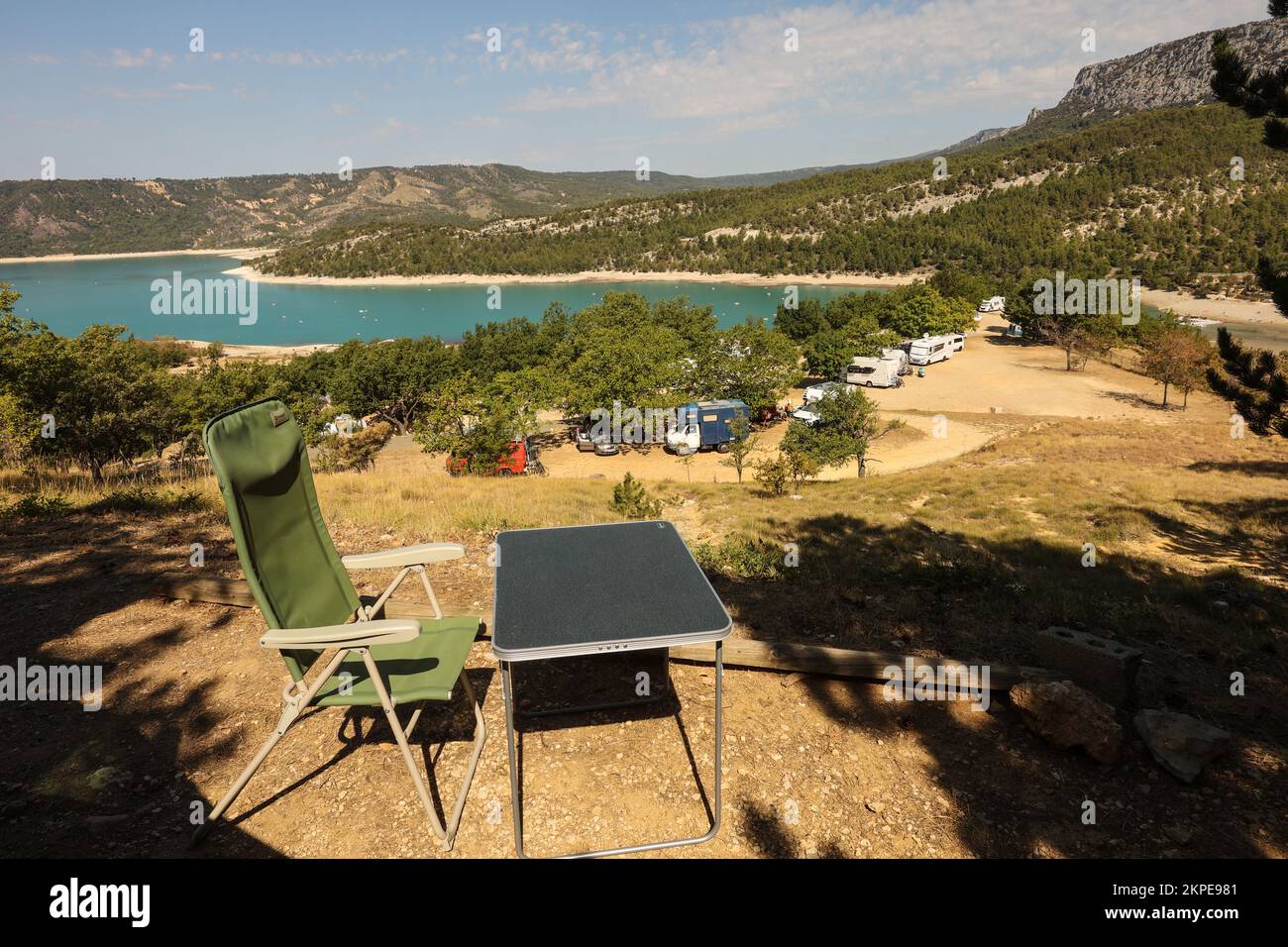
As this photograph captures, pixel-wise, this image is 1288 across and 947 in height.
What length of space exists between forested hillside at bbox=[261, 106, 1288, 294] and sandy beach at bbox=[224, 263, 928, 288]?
1802mm

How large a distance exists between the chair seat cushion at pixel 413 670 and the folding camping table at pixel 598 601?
1.11ft

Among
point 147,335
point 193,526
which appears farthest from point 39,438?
point 147,335

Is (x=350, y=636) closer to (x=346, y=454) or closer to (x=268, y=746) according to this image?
(x=268, y=746)

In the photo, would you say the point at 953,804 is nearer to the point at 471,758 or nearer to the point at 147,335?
the point at 471,758

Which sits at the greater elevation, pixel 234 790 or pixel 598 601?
pixel 598 601

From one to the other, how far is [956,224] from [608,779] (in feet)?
408

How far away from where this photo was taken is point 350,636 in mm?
2545

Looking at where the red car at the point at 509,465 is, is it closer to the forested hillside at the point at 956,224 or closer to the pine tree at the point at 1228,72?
the pine tree at the point at 1228,72

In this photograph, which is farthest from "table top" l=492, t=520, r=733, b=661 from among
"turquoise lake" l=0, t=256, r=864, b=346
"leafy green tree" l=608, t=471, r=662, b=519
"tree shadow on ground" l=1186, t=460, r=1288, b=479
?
"turquoise lake" l=0, t=256, r=864, b=346

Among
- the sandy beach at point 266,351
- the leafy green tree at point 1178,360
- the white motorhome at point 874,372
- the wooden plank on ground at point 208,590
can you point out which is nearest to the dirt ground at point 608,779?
the wooden plank on ground at point 208,590

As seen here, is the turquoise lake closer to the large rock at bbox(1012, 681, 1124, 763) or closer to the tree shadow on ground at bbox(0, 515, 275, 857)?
the tree shadow on ground at bbox(0, 515, 275, 857)

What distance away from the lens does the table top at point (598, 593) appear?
8.11 ft

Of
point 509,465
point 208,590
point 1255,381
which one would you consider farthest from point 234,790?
point 509,465
